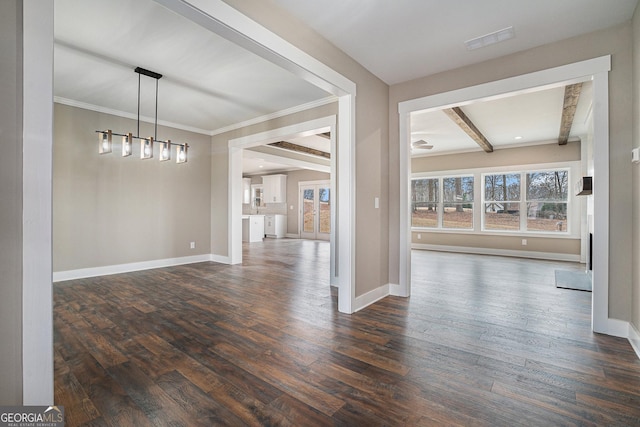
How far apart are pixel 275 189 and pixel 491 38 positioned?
984 cm

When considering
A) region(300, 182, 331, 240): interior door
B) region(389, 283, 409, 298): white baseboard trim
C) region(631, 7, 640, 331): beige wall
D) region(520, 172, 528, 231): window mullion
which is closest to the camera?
region(631, 7, 640, 331): beige wall

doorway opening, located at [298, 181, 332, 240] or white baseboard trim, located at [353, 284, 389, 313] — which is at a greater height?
doorway opening, located at [298, 181, 332, 240]

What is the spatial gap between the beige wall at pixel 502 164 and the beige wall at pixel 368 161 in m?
5.15

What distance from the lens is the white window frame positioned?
6793mm

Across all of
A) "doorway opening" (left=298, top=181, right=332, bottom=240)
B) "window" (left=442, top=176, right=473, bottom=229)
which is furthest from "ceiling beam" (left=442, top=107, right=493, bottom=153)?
"doorway opening" (left=298, top=181, right=332, bottom=240)

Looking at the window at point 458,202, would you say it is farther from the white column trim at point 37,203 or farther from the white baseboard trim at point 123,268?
the white column trim at point 37,203

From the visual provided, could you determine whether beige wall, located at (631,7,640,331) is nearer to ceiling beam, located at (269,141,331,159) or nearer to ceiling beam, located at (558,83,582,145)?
ceiling beam, located at (558,83,582,145)

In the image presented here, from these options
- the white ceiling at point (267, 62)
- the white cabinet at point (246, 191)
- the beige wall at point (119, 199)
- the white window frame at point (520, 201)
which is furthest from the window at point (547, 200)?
the white cabinet at point (246, 191)

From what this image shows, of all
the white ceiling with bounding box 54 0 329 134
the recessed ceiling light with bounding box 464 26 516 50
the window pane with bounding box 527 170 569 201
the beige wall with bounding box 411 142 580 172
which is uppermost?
the white ceiling with bounding box 54 0 329 134

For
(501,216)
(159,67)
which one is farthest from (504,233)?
(159,67)

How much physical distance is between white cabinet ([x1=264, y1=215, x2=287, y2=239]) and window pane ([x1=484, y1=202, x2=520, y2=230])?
7.13 metres

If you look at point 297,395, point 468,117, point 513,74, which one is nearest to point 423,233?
point 468,117

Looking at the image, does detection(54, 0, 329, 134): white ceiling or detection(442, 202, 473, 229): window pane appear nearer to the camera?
detection(54, 0, 329, 134): white ceiling

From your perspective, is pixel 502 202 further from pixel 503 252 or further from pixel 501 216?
pixel 503 252
